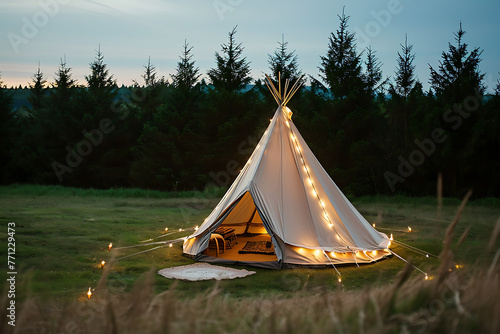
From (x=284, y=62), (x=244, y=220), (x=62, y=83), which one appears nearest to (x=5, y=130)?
(x=62, y=83)

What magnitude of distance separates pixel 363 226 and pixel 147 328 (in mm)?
5648

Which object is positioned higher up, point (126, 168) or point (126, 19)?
point (126, 19)

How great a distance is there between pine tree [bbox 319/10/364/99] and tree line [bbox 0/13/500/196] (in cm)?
4

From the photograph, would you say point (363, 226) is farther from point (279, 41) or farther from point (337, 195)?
point (279, 41)

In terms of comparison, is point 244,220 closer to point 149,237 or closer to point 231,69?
point 149,237

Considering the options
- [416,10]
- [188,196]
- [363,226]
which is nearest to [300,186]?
[363,226]

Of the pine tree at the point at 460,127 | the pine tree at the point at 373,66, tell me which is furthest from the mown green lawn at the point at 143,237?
the pine tree at the point at 373,66

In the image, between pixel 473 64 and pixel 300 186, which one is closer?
pixel 300 186

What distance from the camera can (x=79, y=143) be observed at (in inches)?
776

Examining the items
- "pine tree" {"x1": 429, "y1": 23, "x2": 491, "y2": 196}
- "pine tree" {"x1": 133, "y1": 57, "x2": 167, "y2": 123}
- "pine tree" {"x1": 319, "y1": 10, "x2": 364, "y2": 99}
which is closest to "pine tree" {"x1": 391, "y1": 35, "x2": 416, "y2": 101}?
"pine tree" {"x1": 319, "y1": 10, "x2": 364, "y2": 99}

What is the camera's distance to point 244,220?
8.91m

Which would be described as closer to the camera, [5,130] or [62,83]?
[5,130]

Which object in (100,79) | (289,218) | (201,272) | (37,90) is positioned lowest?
(201,272)

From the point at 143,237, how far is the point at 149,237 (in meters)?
0.11
